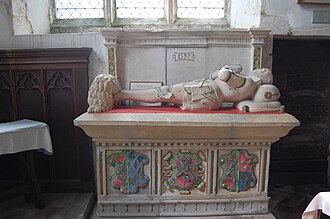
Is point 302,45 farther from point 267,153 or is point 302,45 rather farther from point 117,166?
point 117,166

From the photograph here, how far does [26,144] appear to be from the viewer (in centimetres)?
221

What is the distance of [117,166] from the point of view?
212 centimetres

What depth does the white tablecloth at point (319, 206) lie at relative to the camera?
164cm

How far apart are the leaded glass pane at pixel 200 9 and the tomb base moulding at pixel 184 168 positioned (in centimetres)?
136

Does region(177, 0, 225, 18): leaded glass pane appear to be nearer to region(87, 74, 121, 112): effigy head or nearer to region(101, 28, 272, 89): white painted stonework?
region(101, 28, 272, 89): white painted stonework

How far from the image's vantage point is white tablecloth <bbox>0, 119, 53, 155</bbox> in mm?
2105

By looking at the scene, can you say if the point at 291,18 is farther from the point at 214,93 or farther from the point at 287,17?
the point at 214,93

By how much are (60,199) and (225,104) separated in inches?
67.8

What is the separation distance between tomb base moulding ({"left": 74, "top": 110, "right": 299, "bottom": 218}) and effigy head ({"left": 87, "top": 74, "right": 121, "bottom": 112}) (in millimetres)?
86

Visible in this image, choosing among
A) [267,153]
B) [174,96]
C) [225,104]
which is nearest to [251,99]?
[225,104]

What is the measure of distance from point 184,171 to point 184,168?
0.02 meters

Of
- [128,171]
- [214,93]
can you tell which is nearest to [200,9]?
[214,93]

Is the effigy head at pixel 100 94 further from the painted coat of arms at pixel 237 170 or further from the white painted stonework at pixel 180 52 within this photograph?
the painted coat of arms at pixel 237 170

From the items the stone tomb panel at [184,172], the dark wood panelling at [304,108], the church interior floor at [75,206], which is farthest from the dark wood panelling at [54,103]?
the dark wood panelling at [304,108]
